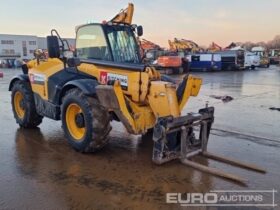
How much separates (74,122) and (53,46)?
5.18 feet

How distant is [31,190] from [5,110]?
653 cm

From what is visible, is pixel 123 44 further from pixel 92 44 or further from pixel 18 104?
pixel 18 104

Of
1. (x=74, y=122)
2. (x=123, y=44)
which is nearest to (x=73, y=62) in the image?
(x=123, y=44)

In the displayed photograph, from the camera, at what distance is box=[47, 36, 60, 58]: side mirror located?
6.62 m

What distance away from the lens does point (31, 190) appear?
4.62m

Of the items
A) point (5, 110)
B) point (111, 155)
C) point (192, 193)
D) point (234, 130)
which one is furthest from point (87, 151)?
point (5, 110)

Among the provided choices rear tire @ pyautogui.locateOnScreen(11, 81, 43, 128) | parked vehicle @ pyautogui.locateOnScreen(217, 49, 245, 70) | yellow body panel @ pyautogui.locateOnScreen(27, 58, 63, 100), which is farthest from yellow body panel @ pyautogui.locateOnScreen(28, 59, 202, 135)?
parked vehicle @ pyautogui.locateOnScreen(217, 49, 245, 70)

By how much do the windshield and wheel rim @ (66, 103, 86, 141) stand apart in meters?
1.21

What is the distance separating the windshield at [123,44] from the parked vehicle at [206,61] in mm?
29273

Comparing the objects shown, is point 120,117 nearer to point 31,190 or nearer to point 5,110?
point 31,190

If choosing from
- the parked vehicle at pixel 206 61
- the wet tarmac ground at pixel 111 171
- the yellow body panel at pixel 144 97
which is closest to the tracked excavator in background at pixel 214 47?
the parked vehicle at pixel 206 61
